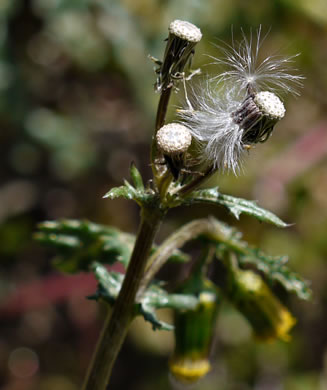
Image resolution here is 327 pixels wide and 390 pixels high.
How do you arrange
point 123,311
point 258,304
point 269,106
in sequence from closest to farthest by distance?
Answer: point 269,106 → point 123,311 → point 258,304

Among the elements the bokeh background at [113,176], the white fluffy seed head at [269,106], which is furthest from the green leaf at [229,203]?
the bokeh background at [113,176]

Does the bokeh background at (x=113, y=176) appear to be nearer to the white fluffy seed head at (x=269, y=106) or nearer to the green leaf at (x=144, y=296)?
the green leaf at (x=144, y=296)

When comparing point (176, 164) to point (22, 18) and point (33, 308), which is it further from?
point (22, 18)

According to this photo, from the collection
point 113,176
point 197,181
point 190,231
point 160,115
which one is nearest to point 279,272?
point 190,231

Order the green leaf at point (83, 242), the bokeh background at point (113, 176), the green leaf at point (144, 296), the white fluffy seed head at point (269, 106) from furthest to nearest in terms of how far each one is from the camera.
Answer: the bokeh background at point (113, 176), the green leaf at point (83, 242), the green leaf at point (144, 296), the white fluffy seed head at point (269, 106)

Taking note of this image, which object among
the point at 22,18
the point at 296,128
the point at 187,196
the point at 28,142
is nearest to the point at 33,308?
the point at 28,142

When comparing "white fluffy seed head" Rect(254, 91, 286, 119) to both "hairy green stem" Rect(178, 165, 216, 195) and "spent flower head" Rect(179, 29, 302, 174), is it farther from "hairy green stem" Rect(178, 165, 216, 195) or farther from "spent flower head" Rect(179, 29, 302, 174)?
"hairy green stem" Rect(178, 165, 216, 195)

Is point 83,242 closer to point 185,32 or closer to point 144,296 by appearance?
point 144,296
